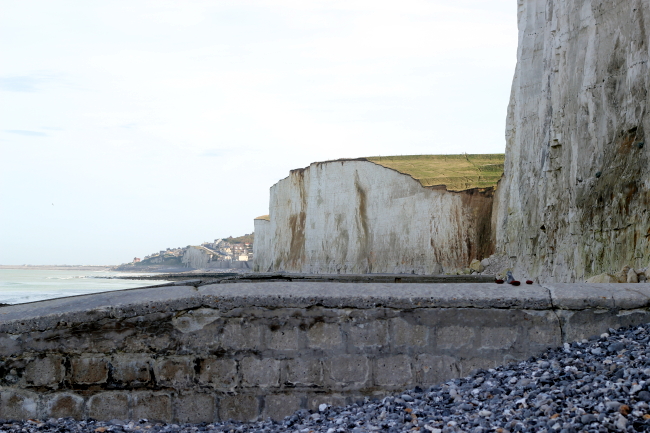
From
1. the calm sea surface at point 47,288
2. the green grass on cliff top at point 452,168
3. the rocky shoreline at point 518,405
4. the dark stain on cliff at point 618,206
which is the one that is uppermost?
the green grass on cliff top at point 452,168

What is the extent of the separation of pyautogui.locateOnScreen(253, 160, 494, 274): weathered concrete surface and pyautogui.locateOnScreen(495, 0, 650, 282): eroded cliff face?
470 inches

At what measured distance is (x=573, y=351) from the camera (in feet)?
11.1

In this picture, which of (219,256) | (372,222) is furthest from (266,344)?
(219,256)

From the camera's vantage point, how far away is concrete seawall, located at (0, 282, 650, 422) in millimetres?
3465

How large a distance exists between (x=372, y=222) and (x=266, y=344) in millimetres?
31846

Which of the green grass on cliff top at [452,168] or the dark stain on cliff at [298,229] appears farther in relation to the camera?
the dark stain on cliff at [298,229]

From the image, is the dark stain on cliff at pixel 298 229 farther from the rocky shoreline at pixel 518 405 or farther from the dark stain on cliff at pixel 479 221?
the rocky shoreline at pixel 518 405

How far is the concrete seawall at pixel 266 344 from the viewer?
3.46m

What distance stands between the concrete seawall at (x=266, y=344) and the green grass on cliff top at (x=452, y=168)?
28.8 m

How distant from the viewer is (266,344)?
353cm

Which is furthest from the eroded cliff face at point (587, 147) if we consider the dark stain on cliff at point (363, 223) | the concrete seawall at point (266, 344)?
the dark stain on cliff at point (363, 223)

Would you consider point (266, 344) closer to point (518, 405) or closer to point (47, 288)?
point (518, 405)

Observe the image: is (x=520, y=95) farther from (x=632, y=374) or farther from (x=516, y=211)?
(x=632, y=374)

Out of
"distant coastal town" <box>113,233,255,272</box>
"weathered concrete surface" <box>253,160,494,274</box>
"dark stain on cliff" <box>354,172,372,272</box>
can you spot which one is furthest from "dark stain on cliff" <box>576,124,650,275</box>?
"distant coastal town" <box>113,233,255,272</box>
